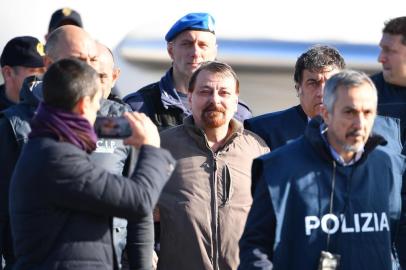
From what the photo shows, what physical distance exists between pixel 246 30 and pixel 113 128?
9.39 feet

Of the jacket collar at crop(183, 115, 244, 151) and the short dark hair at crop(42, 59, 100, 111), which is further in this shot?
the jacket collar at crop(183, 115, 244, 151)

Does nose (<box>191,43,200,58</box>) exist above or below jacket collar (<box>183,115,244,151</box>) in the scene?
above

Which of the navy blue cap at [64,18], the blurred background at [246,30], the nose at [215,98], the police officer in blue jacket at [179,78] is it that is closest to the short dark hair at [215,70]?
the nose at [215,98]

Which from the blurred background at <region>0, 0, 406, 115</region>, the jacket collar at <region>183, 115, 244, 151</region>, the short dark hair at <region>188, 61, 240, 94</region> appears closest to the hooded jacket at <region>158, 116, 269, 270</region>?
the jacket collar at <region>183, 115, 244, 151</region>

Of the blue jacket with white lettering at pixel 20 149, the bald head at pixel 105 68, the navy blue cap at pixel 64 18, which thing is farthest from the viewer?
the navy blue cap at pixel 64 18

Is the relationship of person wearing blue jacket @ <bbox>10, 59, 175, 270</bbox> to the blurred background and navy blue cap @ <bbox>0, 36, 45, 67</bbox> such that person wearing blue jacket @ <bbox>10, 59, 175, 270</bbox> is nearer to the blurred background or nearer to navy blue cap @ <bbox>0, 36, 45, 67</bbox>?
navy blue cap @ <bbox>0, 36, 45, 67</bbox>

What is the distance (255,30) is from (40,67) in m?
1.45

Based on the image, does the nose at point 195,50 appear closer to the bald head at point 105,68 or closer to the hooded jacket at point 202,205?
the bald head at point 105,68

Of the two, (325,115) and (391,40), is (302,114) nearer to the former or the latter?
(391,40)

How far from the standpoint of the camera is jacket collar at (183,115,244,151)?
176 inches

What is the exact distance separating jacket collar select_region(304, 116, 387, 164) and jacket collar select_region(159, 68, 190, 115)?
4.44 ft

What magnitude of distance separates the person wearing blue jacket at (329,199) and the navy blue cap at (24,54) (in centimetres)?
205

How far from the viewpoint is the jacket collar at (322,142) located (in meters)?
3.77

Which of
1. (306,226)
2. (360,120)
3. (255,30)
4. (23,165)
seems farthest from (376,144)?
(255,30)
